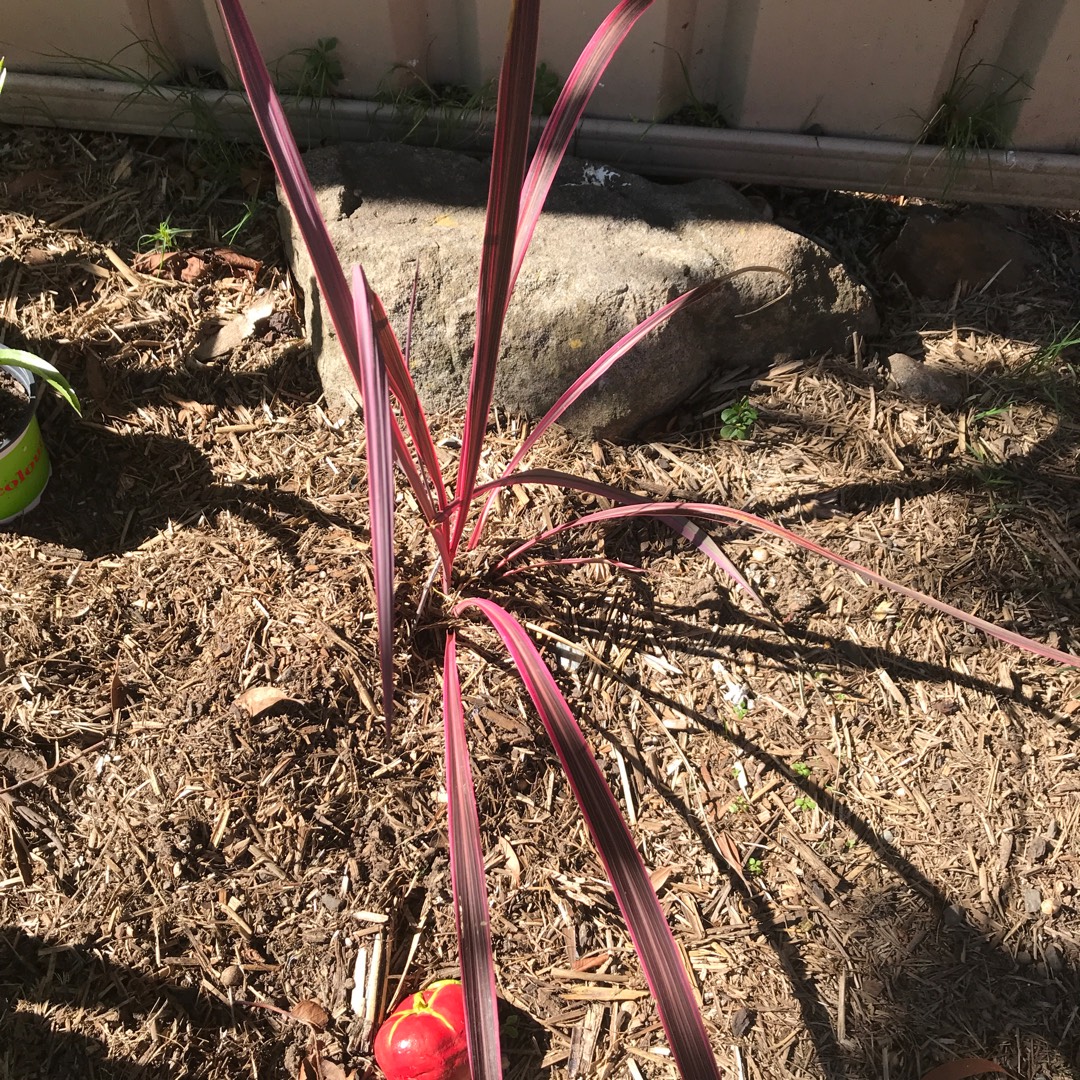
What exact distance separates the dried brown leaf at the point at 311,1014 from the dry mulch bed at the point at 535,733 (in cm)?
1

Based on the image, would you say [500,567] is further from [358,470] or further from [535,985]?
[535,985]

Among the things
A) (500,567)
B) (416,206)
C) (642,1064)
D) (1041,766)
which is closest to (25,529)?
(500,567)

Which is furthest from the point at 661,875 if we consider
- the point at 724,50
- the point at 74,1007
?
the point at 724,50

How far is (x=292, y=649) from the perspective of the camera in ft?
5.06

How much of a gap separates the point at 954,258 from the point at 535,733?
1517 mm

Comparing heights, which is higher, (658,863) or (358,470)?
(358,470)

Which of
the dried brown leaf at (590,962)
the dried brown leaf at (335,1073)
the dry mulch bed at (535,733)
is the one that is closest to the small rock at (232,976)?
the dry mulch bed at (535,733)

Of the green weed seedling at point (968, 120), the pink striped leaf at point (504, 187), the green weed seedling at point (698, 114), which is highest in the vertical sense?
the green weed seedling at point (698, 114)

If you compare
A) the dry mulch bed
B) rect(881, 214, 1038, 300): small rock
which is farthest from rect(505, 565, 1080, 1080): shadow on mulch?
rect(881, 214, 1038, 300): small rock

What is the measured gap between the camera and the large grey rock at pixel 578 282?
5.89ft

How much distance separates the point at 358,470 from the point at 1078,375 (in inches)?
61.9

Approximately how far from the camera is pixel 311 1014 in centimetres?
134

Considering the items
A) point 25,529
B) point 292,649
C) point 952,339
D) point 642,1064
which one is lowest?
point 642,1064

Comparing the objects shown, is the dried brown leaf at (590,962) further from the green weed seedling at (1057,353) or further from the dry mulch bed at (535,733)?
the green weed seedling at (1057,353)
